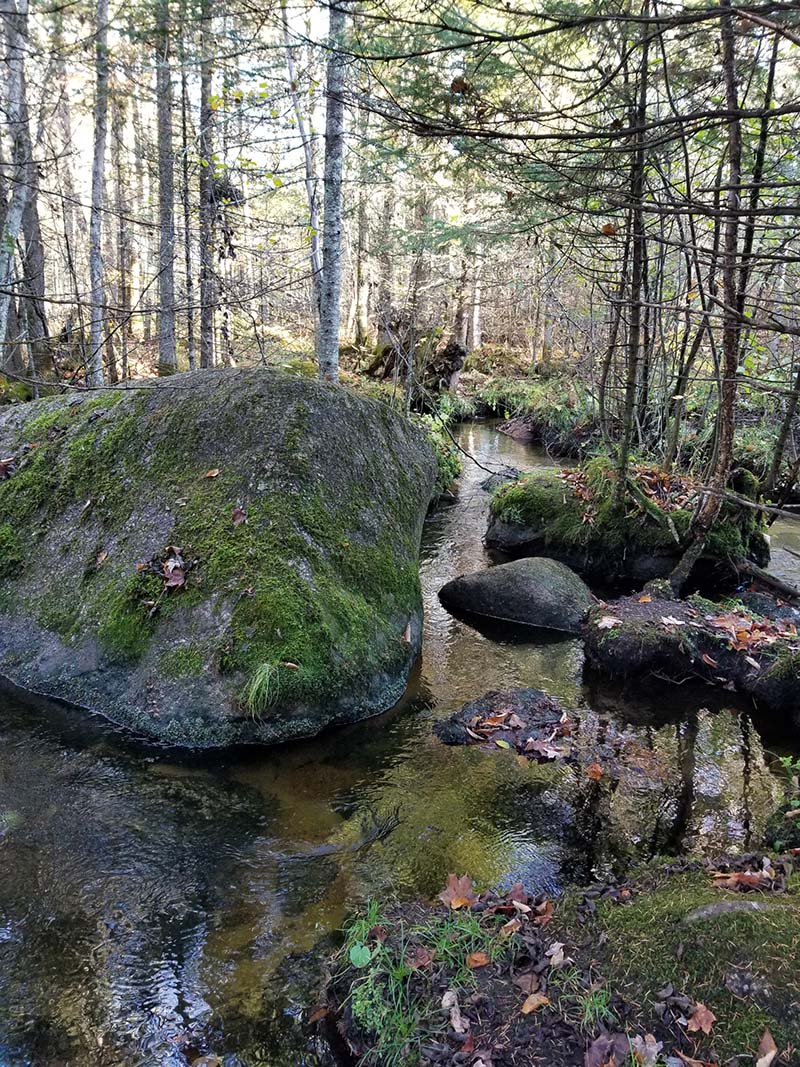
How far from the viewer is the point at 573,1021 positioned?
240cm

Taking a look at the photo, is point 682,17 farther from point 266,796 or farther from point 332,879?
point 266,796

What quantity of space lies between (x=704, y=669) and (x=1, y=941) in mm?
5778

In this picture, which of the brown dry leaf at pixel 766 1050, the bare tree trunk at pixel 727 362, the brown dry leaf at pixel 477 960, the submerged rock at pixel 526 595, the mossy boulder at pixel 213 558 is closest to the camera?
the brown dry leaf at pixel 766 1050

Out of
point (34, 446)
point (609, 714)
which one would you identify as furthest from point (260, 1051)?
point (34, 446)

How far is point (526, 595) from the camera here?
7500 mm

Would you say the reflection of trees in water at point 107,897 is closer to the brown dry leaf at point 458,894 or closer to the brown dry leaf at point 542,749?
the brown dry leaf at point 458,894

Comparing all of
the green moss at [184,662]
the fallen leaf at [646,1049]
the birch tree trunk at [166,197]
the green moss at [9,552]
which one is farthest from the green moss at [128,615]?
the birch tree trunk at [166,197]

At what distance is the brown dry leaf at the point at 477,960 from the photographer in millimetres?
2727

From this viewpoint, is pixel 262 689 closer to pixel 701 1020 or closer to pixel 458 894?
pixel 458 894

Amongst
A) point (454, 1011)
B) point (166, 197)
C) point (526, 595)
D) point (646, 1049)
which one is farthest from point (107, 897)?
point (166, 197)

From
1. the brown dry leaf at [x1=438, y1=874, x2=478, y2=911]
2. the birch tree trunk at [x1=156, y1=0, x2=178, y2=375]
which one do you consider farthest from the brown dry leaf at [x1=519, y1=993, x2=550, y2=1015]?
the birch tree trunk at [x1=156, y1=0, x2=178, y2=375]

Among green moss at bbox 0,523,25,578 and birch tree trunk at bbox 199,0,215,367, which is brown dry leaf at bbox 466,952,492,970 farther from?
birch tree trunk at bbox 199,0,215,367

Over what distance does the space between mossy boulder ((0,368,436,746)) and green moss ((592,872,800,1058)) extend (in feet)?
9.03

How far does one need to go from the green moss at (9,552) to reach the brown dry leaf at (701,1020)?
20.3 feet
